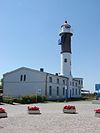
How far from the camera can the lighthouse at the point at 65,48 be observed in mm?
63656

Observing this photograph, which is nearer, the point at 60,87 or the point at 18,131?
the point at 18,131

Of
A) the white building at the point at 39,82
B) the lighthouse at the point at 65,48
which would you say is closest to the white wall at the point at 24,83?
the white building at the point at 39,82

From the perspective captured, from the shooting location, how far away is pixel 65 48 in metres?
63.8

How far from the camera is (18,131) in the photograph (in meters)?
13.5

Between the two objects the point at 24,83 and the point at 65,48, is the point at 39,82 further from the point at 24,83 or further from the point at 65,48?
the point at 65,48

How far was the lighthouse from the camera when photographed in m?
63.7

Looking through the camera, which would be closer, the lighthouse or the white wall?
the white wall

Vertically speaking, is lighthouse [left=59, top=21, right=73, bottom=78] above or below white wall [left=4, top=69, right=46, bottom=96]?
above

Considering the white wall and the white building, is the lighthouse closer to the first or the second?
the white building

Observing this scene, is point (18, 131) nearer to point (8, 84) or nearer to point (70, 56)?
point (8, 84)

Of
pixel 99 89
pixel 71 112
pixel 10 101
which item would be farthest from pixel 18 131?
pixel 99 89

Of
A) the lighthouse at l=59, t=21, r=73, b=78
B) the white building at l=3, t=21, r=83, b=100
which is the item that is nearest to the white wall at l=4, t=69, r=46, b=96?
the white building at l=3, t=21, r=83, b=100

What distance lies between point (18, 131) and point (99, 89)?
3603 cm

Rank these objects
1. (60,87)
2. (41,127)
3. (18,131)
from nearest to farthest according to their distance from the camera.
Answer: (18,131) → (41,127) → (60,87)
